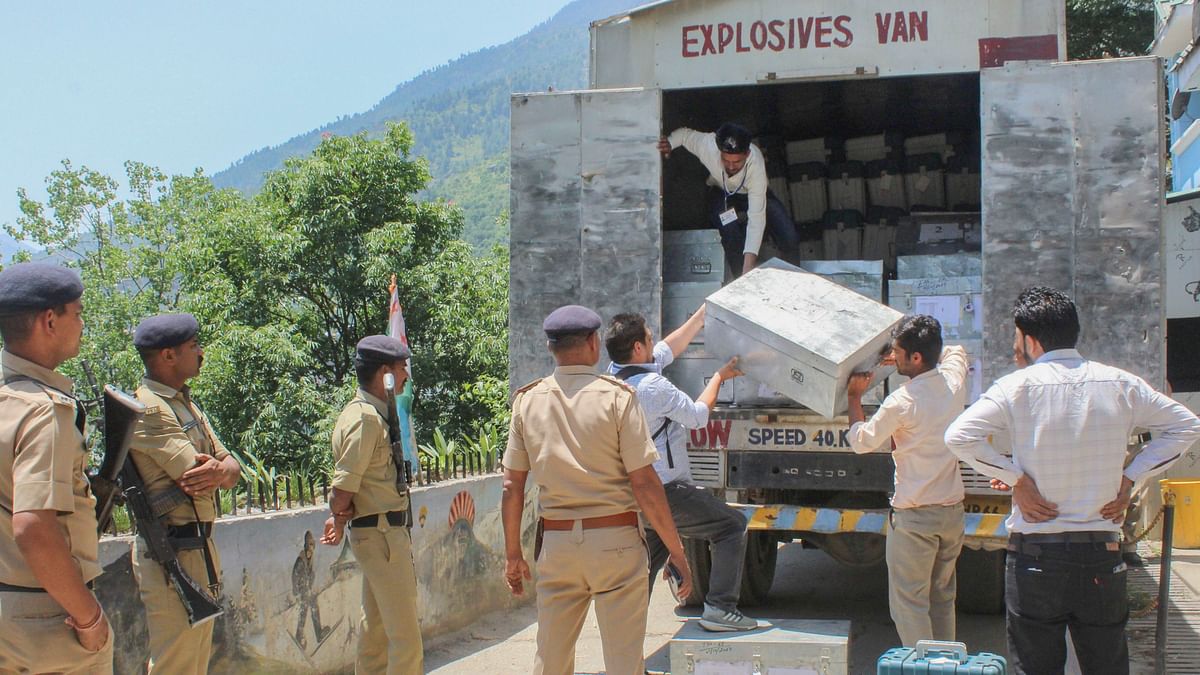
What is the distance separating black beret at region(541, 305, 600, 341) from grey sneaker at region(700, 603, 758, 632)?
1400mm

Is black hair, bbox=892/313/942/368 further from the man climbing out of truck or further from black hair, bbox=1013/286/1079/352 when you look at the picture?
the man climbing out of truck

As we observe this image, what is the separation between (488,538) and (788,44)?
346cm

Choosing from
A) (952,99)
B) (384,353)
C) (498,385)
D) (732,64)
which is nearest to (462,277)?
(498,385)

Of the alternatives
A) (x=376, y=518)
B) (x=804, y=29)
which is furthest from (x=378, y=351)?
(x=804, y=29)

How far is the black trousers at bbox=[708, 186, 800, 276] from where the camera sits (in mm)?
6465

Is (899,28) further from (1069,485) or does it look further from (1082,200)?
(1069,485)

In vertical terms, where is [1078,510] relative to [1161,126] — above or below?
below

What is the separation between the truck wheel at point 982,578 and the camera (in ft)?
21.0

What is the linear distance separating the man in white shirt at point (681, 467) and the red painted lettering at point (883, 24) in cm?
195

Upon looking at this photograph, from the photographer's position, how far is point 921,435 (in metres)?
4.50

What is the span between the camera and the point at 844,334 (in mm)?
4855

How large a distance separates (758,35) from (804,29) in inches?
9.4

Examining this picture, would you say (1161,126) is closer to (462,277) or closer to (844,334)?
(844,334)

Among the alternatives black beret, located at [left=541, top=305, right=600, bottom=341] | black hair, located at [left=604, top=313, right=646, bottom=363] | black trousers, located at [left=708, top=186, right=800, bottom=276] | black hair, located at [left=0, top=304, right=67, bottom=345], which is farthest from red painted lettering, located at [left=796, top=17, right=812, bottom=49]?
black hair, located at [left=0, top=304, right=67, bottom=345]
